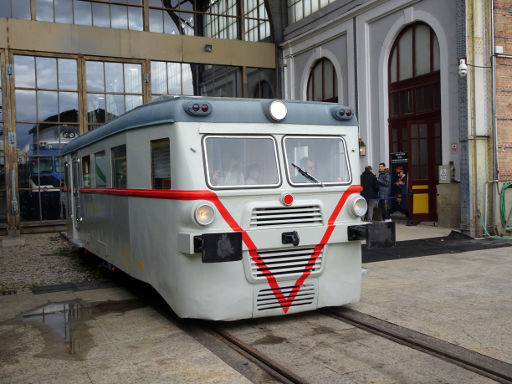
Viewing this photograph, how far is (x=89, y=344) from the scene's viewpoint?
5.43 meters

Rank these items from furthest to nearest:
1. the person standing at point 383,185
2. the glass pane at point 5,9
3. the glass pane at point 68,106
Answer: the glass pane at point 68,106, the glass pane at point 5,9, the person standing at point 383,185

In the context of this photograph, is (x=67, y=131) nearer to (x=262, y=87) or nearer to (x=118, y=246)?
(x=262, y=87)

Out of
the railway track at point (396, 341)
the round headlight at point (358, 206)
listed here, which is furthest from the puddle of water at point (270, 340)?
the round headlight at point (358, 206)

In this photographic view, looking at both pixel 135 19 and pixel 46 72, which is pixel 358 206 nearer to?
pixel 46 72

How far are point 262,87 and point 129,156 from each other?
49.5 ft

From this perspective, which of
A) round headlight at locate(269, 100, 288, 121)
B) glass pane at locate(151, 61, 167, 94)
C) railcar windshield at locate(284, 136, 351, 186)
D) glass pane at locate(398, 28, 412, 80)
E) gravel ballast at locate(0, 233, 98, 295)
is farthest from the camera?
glass pane at locate(151, 61, 167, 94)

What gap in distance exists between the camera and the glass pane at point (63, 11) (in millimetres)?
17422

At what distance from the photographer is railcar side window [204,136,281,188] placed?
224 inches

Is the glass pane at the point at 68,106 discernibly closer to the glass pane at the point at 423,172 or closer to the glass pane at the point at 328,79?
the glass pane at the point at 328,79

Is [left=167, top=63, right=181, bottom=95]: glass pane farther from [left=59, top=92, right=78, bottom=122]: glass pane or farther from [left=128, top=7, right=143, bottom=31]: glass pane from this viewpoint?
[left=59, top=92, right=78, bottom=122]: glass pane

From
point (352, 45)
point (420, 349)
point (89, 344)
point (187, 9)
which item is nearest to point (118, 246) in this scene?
point (89, 344)

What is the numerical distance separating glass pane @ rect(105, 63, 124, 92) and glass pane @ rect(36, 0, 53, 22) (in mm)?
2196

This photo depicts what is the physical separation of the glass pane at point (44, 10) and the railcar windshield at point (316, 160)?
13.9m

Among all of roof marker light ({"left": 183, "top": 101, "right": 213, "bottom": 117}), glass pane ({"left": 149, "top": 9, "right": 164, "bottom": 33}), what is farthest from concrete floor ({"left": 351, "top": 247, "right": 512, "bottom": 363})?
glass pane ({"left": 149, "top": 9, "right": 164, "bottom": 33})
